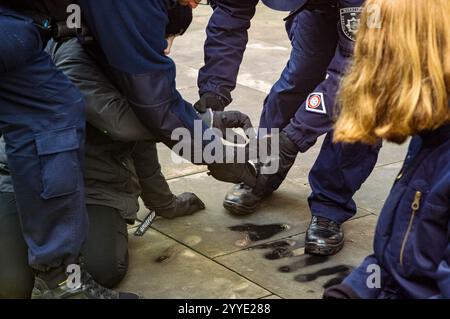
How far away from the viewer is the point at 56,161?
336 cm

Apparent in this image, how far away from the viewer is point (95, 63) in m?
3.84

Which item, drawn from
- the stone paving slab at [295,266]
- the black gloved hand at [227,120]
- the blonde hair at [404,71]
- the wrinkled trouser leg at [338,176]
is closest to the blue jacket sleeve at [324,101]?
the wrinkled trouser leg at [338,176]

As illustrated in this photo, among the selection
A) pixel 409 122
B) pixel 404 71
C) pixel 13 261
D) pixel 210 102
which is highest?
pixel 404 71

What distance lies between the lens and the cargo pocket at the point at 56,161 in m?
3.34

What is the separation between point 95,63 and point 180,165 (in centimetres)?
144

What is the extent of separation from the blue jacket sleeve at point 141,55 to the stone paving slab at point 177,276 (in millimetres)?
613

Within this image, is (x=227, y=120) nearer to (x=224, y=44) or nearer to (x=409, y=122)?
(x=224, y=44)

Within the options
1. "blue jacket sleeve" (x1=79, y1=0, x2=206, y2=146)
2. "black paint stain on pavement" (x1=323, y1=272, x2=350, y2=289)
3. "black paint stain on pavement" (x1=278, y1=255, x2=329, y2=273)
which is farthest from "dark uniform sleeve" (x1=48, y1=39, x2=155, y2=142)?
"black paint stain on pavement" (x1=323, y1=272, x2=350, y2=289)

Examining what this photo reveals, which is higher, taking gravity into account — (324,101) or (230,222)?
(324,101)

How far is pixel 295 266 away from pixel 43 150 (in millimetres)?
1277

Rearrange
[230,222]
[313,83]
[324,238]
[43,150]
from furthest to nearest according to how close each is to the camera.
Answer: [313,83] < [230,222] < [324,238] < [43,150]

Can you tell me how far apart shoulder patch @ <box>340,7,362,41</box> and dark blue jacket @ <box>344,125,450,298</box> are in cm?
145

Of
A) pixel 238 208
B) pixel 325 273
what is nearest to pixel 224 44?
pixel 238 208

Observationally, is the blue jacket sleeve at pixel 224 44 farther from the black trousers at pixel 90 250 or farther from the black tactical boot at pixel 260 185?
the black trousers at pixel 90 250
